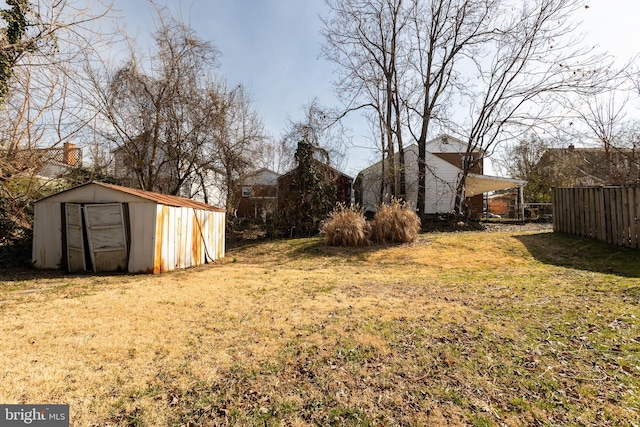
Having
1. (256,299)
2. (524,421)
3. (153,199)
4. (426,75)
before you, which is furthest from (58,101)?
(426,75)

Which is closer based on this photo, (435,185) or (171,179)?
(171,179)

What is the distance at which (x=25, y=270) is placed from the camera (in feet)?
26.5

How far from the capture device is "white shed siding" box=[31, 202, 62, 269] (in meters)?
8.30

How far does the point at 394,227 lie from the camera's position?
11.7 m

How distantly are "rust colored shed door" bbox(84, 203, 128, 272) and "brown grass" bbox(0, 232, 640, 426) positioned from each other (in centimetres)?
185

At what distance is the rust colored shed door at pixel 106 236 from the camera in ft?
26.0

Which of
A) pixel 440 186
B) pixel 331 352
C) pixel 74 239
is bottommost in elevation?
pixel 331 352

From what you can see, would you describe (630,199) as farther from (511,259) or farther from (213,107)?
(213,107)

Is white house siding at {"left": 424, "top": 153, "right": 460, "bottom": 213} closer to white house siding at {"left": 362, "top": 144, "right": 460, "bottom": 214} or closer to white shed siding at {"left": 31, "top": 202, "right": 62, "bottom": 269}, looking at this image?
white house siding at {"left": 362, "top": 144, "right": 460, "bottom": 214}

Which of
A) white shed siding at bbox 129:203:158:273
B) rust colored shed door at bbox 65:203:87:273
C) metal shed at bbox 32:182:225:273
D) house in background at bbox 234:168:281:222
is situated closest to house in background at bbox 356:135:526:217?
house in background at bbox 234:168:281:222

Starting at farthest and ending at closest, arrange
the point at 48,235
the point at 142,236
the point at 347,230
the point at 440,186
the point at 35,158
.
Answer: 1. the point at 440,186
2. the point at 347,230
3. the point at 48,235
4. the point at 142,236
5. the point at 35,158

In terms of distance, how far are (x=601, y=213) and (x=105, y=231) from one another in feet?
47.8

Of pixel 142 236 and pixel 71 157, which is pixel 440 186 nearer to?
pixel 142 236

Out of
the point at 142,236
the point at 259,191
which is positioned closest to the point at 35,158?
the point at 142,236
